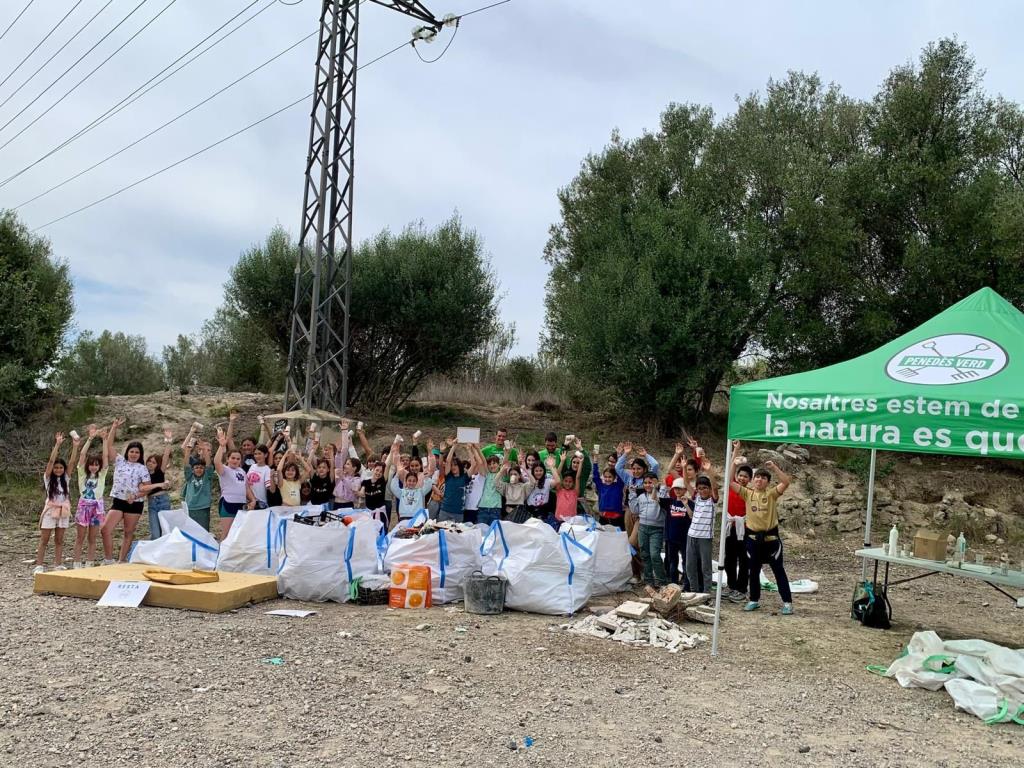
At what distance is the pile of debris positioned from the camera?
719cm

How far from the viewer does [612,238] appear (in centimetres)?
1950

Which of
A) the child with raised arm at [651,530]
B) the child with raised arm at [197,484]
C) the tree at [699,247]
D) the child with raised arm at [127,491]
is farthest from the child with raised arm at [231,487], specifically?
the tree at [699,247]

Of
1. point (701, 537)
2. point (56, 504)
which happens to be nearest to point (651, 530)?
point (701, 537)

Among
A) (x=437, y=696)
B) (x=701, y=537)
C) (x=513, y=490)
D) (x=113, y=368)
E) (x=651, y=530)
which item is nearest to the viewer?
(x=437, y=696)

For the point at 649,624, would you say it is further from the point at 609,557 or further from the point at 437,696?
the point at 437,696

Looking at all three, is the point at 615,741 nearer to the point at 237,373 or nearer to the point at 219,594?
the point at 219,594

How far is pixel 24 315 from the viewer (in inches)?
711

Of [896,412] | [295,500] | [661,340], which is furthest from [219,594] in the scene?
[661,340]

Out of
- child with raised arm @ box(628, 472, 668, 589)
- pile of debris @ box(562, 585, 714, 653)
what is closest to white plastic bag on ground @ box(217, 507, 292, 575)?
pile of debris @ box(562, 585, 714, 653)

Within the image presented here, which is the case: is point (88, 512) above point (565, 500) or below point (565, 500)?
below

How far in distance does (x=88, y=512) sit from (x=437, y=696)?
5887mm

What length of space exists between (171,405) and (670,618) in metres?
15.2

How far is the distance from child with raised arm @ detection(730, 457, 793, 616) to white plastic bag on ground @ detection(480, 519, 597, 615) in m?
1.68

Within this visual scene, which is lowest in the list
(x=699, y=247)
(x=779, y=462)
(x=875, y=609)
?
(x=875, y=609)
